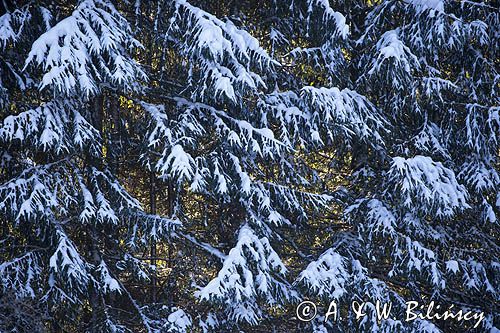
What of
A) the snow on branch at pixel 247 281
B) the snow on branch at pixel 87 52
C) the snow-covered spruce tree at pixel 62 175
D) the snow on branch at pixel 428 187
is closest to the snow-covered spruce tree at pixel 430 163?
the snow on branch at pixel 428 187

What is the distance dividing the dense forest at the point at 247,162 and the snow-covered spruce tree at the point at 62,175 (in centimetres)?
3

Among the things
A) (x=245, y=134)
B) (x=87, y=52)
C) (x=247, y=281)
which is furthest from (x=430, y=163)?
(x=87, y=52)

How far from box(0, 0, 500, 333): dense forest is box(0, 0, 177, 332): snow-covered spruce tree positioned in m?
0.03

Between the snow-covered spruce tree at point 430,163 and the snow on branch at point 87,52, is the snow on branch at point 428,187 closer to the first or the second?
the snow-covered spruce tree at point 430,163

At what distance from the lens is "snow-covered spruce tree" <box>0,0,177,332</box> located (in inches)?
223

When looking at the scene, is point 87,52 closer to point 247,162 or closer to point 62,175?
point 62,175

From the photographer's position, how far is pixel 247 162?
725 centimetres

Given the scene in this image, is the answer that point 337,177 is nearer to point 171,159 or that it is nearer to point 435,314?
point 435,314

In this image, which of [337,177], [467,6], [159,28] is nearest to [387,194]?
[337,177]

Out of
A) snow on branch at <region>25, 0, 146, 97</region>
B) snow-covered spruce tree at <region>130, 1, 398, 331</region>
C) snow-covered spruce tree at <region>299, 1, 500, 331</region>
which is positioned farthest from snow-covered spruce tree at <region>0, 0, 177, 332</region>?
snow-covered spruce tree at <region>299, 1, 500, 331</region>

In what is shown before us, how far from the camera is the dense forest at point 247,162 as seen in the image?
619cm

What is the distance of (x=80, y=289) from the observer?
631cm

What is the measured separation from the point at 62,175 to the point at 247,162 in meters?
2.29

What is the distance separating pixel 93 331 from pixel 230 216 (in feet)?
7.75
